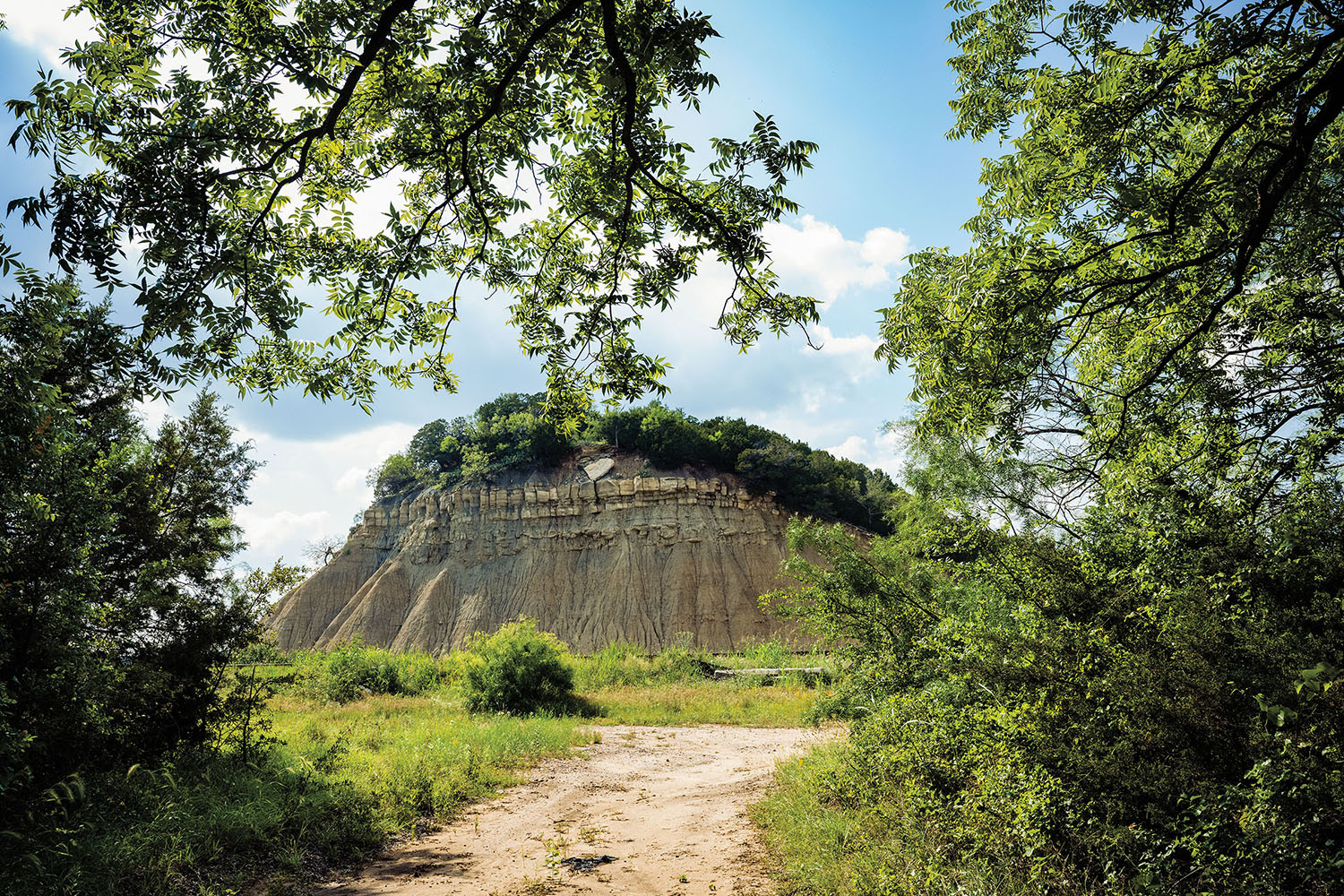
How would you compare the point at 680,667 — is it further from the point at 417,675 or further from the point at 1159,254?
the point at 1159,254

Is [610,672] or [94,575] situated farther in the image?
[610,672]

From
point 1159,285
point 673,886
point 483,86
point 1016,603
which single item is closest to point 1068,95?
point 1159,285

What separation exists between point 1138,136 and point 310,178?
26.1ft

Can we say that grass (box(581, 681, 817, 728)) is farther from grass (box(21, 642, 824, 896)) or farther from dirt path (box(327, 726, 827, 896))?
dirt path (box(327, 726, 827, 896))

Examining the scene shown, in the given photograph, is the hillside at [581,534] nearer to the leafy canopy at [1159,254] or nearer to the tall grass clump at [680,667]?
the tall grass clump at [680,667]

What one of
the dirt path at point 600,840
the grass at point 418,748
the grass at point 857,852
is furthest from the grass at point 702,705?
the grass at point 857,852

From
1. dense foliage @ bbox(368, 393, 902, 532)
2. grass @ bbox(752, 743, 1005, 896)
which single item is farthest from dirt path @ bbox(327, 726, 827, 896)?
dense foliage @ bbox(368, 393, 902, 532)

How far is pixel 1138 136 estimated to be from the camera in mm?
6074

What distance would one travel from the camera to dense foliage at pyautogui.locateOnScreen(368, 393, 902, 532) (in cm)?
4509

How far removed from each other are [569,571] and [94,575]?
3554 cm

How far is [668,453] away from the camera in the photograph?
45.7m

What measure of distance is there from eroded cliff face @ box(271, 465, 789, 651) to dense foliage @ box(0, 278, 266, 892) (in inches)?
1180

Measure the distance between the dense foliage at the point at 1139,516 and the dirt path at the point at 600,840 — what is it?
1398 millimetres

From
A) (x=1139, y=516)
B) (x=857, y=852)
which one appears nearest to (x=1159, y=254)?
(x=1139, y=516)
